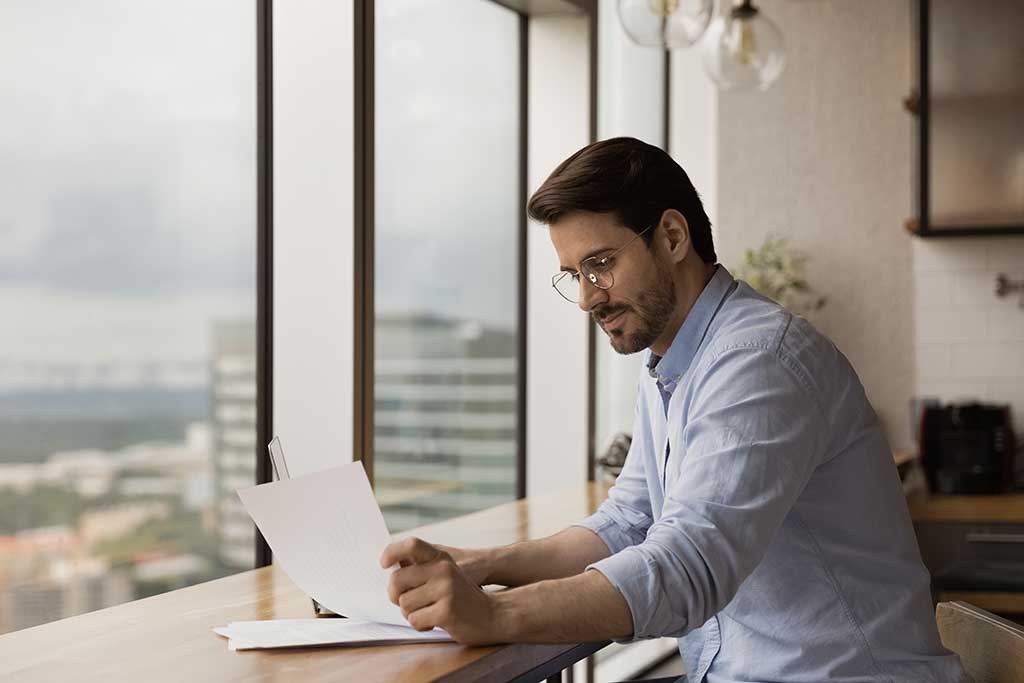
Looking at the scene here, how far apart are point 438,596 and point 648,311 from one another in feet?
1.73

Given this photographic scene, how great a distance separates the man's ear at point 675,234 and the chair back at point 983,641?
625mm

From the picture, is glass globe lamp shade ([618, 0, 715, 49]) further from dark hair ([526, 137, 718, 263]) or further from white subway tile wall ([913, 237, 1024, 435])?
white subway tile wall ([913, 237, 1024, 435])

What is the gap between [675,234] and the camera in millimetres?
1683

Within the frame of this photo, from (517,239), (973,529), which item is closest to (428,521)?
(517,239)

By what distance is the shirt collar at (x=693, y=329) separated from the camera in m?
1.67

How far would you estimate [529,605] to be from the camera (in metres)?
1.35

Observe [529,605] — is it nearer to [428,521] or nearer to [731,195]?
[428,521]

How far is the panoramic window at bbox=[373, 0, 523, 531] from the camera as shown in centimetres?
300

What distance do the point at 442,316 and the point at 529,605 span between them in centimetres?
194

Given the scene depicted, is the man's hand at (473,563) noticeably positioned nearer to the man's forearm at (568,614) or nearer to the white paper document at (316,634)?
the white paper document at (316,634)

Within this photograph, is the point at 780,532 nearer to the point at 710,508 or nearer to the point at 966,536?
the point at 710,508

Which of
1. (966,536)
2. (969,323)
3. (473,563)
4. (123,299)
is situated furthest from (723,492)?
(969,323)

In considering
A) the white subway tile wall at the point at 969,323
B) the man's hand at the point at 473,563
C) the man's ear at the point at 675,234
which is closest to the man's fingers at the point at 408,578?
the man's hand at the point at 473,563

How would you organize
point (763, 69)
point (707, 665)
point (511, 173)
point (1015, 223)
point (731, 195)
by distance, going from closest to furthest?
point (707, 665) → point (763, 69) → point (511, 173) → point (1015, 223) → point (731, 195)
